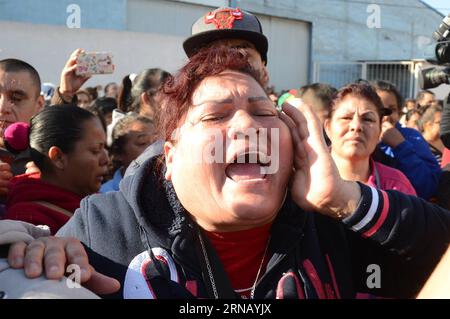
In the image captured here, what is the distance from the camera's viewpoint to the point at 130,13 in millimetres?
16109

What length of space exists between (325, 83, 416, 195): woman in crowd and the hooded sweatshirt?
1481mm

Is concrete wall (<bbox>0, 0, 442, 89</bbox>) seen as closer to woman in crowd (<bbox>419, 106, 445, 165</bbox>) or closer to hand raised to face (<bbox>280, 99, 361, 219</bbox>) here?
woman in crowd (<bbox>419, 106, 445, 165</bbox>)

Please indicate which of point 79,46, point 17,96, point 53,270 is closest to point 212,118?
point 53,270

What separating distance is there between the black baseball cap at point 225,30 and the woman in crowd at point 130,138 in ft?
4.17

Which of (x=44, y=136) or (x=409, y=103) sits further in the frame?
(x=409, y=103)

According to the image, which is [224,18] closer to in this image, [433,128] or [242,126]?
[242,126]

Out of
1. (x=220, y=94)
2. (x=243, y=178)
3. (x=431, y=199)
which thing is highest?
(x=220, y=94)

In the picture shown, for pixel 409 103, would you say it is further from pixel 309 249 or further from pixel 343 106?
pixel 309 249

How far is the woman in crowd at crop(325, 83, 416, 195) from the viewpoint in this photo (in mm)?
3381

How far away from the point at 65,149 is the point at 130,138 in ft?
3.14

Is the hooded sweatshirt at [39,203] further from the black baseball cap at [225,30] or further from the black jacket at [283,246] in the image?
the black baseball cap at [225,30]

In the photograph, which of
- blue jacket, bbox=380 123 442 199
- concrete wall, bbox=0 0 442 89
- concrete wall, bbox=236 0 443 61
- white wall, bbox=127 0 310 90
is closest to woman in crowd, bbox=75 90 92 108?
concrete wall, bbox=0 0 442 89
